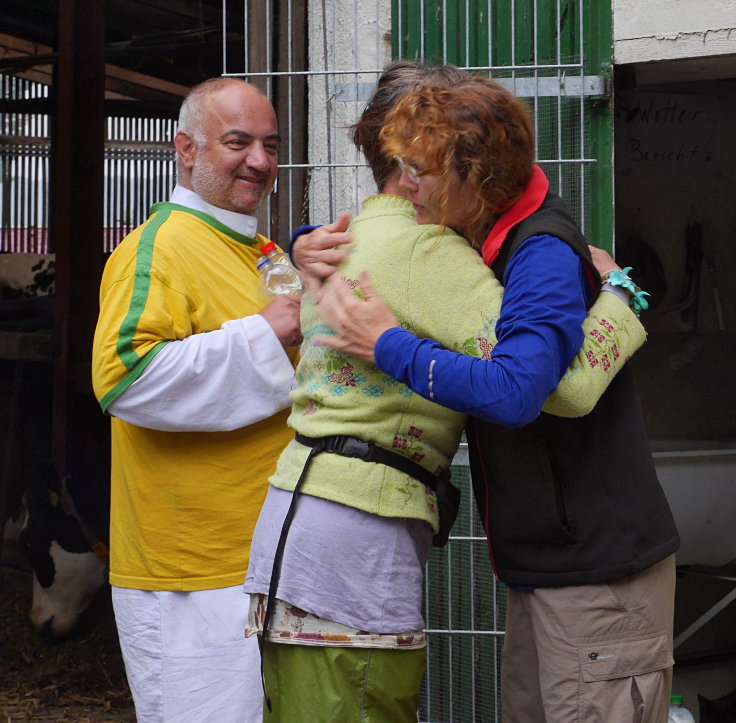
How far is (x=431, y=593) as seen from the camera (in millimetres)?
3162

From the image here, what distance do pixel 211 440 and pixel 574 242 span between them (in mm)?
1070

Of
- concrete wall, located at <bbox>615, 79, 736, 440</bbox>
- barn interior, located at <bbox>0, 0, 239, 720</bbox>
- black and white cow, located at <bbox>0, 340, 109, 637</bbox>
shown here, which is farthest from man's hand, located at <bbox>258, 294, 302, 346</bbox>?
black and white cow, located at <bbox>0, 340, 109, 637</bbox>

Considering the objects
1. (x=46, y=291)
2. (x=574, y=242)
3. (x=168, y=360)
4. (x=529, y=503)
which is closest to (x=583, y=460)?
(x=529, y=503)

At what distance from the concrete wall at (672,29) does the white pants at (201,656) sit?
1.84 metres

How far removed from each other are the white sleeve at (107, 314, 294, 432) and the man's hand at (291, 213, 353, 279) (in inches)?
20.3

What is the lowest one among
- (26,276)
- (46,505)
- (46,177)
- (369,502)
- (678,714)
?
(678,714)

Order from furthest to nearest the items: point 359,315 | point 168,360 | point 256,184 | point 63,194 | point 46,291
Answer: point 46,291 < point 63,194 < point 256,184 < point 168,360 < point 359,315

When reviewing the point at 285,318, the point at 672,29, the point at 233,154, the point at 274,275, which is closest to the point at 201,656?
the point at 285,318

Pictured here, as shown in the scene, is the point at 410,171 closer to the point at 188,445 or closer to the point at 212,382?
the point at 212,382

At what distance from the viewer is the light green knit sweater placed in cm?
163

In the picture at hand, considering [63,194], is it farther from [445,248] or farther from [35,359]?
[445,248]

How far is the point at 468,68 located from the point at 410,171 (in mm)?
1534

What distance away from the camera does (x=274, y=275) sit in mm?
2520

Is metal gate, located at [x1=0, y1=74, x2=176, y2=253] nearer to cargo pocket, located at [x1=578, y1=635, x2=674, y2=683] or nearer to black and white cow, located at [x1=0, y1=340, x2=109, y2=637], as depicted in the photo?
black and white cow, located at [x1=0, y1=340, x2=109, y2=637]
